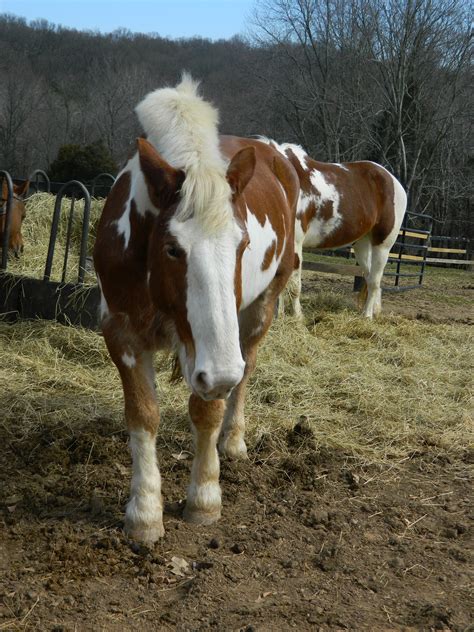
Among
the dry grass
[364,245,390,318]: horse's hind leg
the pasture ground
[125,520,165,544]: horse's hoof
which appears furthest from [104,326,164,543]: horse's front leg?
[364,245,390,318]: horse's hind leg

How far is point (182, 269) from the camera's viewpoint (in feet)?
7.40

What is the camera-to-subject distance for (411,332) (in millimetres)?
7102

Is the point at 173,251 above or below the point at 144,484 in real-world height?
above

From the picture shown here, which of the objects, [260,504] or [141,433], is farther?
[260,504]

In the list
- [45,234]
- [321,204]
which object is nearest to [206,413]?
[321,204]

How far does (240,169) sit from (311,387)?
2.66 m

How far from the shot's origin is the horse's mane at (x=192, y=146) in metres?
2.26

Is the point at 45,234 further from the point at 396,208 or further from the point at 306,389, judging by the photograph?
the point at 306,389

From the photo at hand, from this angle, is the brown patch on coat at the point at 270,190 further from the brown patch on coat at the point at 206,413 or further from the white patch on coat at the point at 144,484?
the white patch on coat at the point at 144,484

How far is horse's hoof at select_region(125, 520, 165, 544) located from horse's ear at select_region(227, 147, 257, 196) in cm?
140

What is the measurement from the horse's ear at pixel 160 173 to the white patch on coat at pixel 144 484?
1012 mm

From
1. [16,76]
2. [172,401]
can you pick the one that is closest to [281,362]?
[172,401]

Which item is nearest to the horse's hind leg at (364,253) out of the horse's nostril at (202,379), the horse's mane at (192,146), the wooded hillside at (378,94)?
the horse's mane at (192,146)

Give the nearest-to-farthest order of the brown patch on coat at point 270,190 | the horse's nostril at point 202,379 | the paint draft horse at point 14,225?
the horse's nostril at point 202,379 < the brown patch on coat at point 270,190 < the paint draft horse at point 14,225
